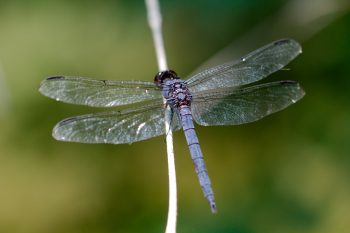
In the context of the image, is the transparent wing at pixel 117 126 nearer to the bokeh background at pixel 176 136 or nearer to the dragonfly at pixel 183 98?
the dragonfly at pixel 183 98

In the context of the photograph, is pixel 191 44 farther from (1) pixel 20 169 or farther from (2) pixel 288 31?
(1) pixel 20 169

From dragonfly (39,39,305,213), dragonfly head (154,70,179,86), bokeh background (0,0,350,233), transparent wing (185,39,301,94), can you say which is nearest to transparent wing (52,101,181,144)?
dragonfly (39,39,305,213)

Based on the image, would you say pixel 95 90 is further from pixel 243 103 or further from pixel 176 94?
pixel 243 103

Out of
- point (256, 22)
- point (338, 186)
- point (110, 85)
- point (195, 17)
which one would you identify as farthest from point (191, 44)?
point (338, 186)

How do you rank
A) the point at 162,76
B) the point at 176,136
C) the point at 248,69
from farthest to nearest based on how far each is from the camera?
the point at 176,136
the point at 248,69
the point at 162,76

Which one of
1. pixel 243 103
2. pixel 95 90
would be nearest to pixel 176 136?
pixel 243 103

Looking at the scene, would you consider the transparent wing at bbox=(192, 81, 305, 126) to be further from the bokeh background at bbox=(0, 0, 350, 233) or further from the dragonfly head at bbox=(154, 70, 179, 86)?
the bokeh background at bbox=(0, 0, 350, 233)

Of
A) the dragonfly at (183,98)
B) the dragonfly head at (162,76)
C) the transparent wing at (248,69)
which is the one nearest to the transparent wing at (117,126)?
the dragonfly at (183,98)
